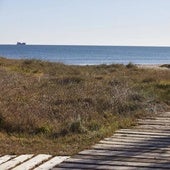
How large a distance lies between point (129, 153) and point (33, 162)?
4.93ft

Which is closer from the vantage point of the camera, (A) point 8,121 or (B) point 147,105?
(A) point 8,121

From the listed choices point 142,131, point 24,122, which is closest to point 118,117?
point 142,131

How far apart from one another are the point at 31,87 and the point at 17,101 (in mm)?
4254

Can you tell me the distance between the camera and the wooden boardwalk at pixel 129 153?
743 centimetres

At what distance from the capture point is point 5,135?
991cm

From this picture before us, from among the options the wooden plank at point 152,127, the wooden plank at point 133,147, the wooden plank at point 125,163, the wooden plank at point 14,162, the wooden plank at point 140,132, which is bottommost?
the wooden plank at point 14,162

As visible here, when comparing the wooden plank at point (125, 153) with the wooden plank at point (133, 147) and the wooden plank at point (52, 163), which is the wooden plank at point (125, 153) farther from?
the wooden plank at point (52, 163)

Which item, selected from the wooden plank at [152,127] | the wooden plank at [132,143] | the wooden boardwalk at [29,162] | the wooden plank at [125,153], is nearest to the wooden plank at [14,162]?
the wooden boardwalk at [29,162]

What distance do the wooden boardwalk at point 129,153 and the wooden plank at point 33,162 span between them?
34 centimetres

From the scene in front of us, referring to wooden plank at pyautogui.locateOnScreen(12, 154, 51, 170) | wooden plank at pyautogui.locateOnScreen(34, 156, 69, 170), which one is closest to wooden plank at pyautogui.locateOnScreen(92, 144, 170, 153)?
wooden plank at pyautogui.locateOnScreen(34, 156, 69, 170)

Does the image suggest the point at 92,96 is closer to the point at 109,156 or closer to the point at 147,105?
the point at 147,105

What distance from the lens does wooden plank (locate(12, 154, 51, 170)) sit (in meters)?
7.29

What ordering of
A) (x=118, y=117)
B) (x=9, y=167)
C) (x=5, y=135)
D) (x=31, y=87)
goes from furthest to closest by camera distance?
(x=31, y=87) → (x=118, y=117) → (x=5, y=135) → (x=9, y=167)

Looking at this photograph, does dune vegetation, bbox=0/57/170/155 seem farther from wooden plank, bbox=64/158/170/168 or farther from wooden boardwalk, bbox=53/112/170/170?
wooden plank, bbox=64/158/170/168
